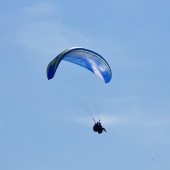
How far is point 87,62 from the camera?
7469 centimetres

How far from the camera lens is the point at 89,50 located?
73312 mm

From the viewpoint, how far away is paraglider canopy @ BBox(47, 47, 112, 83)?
72188 mm

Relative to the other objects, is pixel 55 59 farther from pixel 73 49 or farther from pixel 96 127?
pixel 96 127

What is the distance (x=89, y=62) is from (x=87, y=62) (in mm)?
154

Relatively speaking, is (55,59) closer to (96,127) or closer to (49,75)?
(49,75)

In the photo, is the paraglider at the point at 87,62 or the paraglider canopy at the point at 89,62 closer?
the paraglider at the point at 87,62

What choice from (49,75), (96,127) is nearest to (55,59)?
(49,75)

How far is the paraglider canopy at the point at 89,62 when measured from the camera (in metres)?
72.2

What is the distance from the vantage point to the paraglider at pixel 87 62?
7162 cm

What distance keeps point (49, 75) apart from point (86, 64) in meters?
4.34

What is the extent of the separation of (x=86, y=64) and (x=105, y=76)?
5.70ft

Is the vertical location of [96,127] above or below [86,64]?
below

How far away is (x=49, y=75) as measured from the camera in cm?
7169

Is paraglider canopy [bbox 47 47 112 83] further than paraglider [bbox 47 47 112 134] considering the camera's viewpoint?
Yes
